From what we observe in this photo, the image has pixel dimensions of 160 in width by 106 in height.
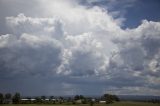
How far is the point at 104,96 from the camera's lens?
174250 mm

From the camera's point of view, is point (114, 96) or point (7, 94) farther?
point (7, 94)

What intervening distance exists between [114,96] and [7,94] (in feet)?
226

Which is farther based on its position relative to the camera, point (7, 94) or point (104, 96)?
point (7, 94)

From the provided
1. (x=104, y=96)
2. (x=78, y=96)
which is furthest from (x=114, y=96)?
(x=78, y=96)

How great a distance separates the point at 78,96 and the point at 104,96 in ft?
63.0

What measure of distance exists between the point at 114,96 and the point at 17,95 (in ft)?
181

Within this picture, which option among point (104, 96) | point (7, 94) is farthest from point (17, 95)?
point (104, 96)

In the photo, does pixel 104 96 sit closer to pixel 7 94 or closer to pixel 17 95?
pixel 17 95

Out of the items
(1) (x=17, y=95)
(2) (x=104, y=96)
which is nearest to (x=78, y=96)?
(2) (x=104, y=96)

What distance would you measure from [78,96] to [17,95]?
37.8 metres

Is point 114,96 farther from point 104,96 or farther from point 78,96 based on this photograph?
point 78,96

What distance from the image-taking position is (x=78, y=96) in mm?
186000

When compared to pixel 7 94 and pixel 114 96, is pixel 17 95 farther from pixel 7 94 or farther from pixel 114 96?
pixel 114 96

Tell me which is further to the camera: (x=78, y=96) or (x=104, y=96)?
(x=78, y=96)
